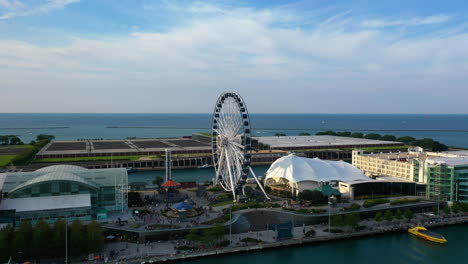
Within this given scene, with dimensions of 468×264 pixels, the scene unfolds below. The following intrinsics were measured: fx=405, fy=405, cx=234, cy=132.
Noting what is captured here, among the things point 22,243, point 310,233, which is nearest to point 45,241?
point 22,243

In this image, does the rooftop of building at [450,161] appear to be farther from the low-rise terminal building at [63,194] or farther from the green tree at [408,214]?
the low-rise terminal building at [63,194]

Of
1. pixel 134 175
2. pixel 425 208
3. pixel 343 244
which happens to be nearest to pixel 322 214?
pixel 343 244

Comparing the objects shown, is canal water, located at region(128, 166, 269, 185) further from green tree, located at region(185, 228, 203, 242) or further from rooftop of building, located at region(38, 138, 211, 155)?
green tree, located at region(185, 228, 203, 242)

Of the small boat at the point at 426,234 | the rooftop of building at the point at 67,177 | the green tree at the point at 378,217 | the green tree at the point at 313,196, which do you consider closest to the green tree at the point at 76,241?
the rooftop of building at the point at 67,177

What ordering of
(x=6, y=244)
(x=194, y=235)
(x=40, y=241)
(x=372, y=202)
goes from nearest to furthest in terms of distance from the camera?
(x=6, y=244)
(x=40, y=241)
(x=194, y=235)
(x=372, y=202)

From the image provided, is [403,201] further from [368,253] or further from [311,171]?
[368,253]
